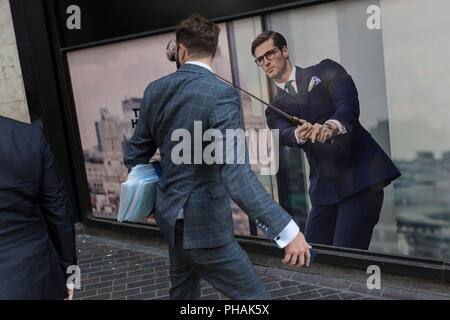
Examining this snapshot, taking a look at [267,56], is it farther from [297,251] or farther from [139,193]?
[297,251]

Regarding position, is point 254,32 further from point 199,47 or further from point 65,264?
point 65,264

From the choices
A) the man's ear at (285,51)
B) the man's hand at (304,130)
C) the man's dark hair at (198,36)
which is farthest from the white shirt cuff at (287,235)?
the man's ear at (285,51)

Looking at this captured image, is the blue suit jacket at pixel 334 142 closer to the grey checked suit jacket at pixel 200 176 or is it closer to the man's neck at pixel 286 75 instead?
the man's neck at pixel 286 75

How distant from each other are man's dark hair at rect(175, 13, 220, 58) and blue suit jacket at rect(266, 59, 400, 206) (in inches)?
72.0

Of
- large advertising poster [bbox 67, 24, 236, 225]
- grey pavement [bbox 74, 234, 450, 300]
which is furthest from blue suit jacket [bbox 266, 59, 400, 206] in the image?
large advertising poster [bbox 67, 24, 236, 225]

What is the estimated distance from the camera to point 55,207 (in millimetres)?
2422

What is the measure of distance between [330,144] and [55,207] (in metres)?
2.68

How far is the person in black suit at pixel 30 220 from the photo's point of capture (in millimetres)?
2242

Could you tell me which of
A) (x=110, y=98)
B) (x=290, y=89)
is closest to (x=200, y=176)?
(x=290, y=89)

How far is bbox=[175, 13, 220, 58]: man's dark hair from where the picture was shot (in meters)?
2.62

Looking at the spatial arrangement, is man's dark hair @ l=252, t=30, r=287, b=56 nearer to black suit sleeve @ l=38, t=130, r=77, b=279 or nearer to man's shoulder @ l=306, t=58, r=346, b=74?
man's shoulder @ l=306, t=58, r=346, b=74

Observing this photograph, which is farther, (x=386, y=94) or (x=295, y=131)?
(x=295, y=131)

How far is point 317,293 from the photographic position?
429 centimetres

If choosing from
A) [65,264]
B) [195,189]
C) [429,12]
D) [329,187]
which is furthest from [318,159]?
[65,264]
